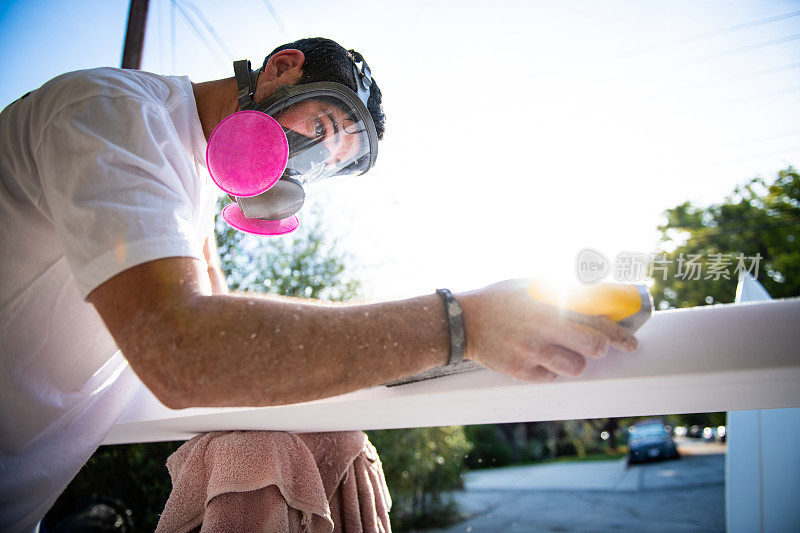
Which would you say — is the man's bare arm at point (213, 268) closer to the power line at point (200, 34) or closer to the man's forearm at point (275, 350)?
the man's forearm at point (275, 350)

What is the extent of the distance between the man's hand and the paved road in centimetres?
634

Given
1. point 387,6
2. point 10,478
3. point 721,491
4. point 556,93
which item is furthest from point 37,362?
point 721,491

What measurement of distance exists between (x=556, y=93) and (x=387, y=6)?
1.86 meters

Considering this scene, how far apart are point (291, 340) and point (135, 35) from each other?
9.64ft

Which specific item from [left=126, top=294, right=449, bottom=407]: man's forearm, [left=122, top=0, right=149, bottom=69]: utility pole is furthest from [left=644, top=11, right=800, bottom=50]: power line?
[left=126, top=294, right=449, bottom=407]: man's forearm

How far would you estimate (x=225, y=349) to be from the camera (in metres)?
0.61

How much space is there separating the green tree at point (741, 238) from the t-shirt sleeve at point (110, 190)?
11815 millimetres

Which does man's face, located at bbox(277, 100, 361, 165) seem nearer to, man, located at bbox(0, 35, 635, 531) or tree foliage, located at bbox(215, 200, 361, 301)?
man, located at bbox(0, 35, 635, 531)

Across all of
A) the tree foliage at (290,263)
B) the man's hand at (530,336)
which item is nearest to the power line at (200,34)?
the tree foliage at (290,263)

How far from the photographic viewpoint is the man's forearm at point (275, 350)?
24.0 inches

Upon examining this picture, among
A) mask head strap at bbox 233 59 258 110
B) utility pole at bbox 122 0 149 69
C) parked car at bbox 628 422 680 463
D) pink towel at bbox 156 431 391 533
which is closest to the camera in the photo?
pink towel at bbox 156 431 391 533

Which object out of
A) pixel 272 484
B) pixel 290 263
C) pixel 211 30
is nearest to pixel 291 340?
pixel 272 484

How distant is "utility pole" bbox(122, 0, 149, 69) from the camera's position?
2607 mm

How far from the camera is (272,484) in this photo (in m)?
1.03
